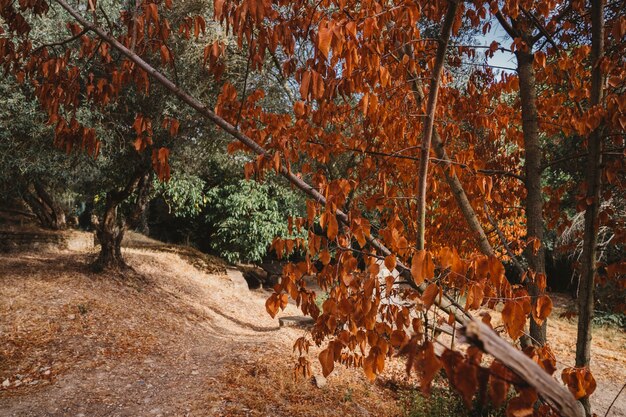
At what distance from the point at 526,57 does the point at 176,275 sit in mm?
11164

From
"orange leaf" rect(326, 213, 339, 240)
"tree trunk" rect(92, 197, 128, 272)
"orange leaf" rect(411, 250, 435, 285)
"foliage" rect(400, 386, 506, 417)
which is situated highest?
"orange leaf" rect(326, 213, 339, 240)

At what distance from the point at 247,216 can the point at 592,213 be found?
12.9 meters

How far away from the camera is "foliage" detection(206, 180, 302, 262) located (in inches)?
598

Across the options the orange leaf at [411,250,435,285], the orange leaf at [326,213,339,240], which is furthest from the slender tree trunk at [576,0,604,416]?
the orange leaf at [326,213,339,240]

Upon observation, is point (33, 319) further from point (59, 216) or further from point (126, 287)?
point (59, 216)

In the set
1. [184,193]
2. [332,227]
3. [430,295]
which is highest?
[184,193]

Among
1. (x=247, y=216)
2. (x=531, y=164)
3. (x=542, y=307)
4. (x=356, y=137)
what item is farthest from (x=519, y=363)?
(x=247, y=216)

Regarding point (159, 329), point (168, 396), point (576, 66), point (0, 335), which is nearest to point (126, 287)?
point (159, 329)

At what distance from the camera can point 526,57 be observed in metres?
4.35

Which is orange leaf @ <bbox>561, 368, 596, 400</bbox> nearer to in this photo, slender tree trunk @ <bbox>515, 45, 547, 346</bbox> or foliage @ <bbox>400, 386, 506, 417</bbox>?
slender tree trunk @ <bbox>515, 45, 547, 346</bbox>

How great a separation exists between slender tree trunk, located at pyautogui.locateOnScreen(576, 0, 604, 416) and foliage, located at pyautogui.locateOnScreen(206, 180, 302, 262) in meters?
11.7

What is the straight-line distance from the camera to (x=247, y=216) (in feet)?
50.9

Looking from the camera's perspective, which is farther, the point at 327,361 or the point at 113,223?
the point at 113,223

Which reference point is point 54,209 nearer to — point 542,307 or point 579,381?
point 542,307
